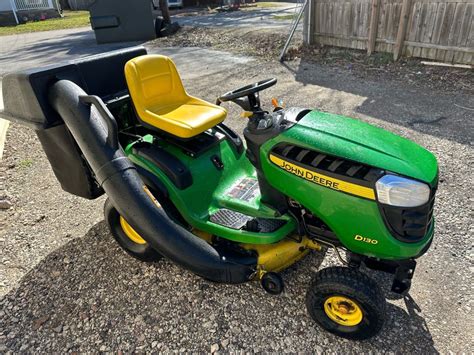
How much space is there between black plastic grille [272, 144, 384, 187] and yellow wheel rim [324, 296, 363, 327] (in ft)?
2.14

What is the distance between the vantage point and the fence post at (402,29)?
6372 mm

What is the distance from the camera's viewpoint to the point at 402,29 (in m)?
6.53

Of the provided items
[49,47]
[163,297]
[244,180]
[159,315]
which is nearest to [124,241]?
[163,297]

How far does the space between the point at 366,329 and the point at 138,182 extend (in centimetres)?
147

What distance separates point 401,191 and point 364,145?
28 centimetres

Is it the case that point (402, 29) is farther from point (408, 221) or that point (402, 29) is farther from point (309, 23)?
point (408, 221)

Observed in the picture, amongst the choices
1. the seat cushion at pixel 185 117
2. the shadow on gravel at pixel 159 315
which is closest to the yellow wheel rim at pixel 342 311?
the shadow on gravel at pixel 159 315

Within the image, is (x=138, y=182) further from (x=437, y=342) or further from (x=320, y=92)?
(x=320, y=92)

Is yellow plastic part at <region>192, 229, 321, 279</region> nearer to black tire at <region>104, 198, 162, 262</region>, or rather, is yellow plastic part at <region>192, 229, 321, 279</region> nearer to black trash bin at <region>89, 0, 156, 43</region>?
black tire at <region>104, 198, 162, 262</region>

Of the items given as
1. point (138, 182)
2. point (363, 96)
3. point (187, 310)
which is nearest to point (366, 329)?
point (187, 310)

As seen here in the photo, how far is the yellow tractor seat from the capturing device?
2.43 m

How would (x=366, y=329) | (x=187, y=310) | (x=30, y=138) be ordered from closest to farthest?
1. (x=366, y=329)
2. (x=187, y=310)
3. (x=30, y=138)

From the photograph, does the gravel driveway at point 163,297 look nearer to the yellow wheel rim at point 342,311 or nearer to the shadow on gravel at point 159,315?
the shadow on gravel at point 159,315

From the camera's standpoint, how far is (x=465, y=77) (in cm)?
579
